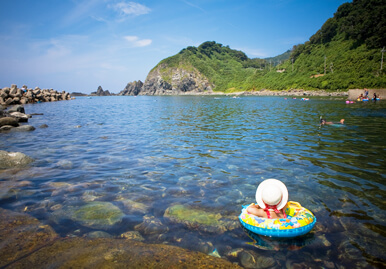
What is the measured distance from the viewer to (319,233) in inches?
230

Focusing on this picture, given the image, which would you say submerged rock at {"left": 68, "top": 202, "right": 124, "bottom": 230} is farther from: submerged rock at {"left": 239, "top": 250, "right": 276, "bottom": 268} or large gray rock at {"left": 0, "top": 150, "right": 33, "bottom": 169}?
large gray rock at {"left": 0, "top": 150, "right": 33, "bottom": 169}

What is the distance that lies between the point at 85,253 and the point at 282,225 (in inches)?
187

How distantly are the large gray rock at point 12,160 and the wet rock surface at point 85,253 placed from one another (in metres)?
6.63

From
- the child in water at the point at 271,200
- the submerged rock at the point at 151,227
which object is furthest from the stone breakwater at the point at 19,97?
the child in water at the point at 271,200

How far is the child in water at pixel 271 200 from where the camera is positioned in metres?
5.66

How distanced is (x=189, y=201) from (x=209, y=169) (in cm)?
318

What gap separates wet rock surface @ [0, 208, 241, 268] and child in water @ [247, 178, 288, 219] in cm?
179

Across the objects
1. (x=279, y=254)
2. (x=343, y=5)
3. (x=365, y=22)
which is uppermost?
(x=343, y=5)

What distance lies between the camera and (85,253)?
4816 millimetres

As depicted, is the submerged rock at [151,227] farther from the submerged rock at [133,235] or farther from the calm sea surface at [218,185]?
the submerged rock at [133,235]

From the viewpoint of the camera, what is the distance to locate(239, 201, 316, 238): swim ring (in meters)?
5.51

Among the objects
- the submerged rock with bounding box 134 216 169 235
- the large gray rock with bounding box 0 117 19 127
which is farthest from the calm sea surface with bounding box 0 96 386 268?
the large gray rock with bounding box 0 117 19 127

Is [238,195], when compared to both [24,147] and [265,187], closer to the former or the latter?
[265,187]

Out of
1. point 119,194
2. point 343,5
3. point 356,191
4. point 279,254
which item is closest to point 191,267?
point 279,254
